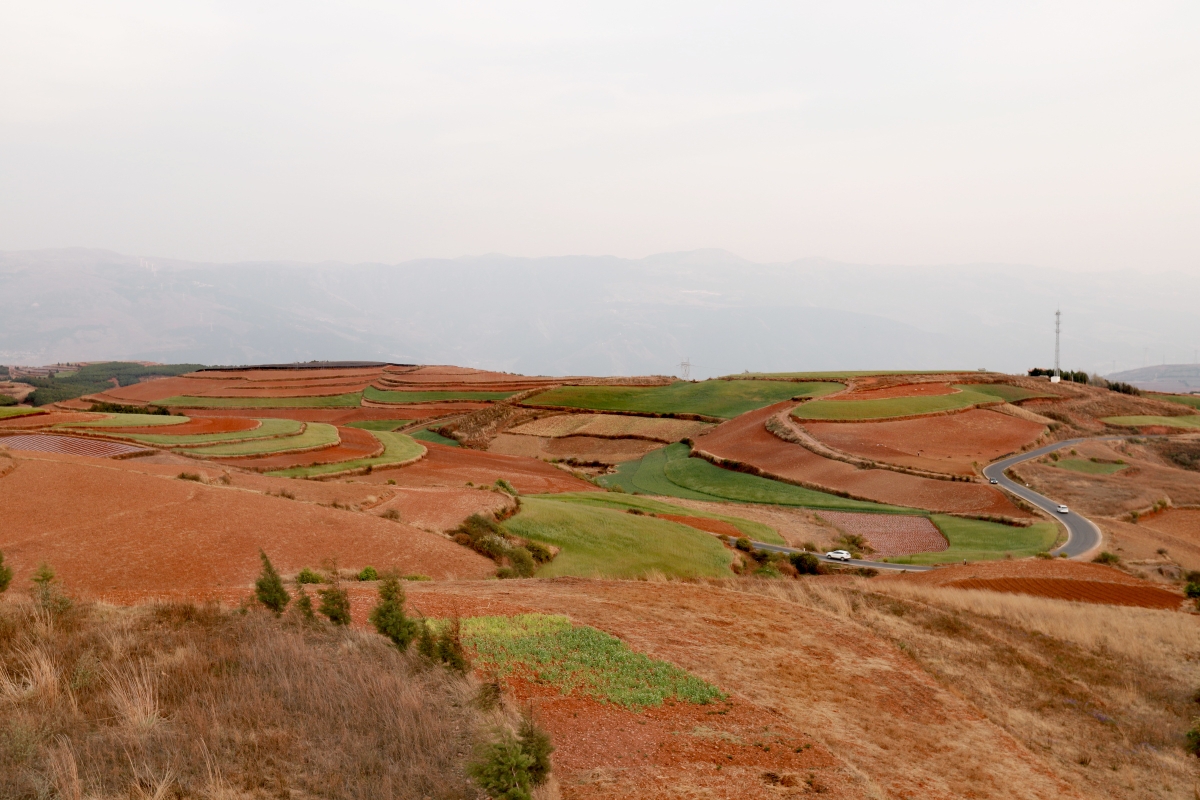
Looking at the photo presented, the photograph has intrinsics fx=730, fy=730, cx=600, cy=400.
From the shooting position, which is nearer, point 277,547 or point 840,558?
point 277,547

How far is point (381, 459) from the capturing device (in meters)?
48.2

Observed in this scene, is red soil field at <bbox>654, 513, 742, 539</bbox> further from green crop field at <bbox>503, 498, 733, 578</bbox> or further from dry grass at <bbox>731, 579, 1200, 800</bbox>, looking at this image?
dry grass at <bbox>731, 579, 1200, 800</bbox>

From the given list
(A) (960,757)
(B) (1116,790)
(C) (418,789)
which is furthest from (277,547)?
(B) (1116,790)

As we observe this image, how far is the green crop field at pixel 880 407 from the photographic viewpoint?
71.2m

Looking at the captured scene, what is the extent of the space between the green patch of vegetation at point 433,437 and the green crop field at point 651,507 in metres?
33.3

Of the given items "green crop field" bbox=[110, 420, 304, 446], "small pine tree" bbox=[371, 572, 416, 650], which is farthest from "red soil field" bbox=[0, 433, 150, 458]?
"small pine tree" bbox=[371, 572, 416, 650]

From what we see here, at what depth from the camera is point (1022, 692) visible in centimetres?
1453

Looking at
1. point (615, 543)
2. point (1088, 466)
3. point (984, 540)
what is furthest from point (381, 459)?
point (1088, 466)

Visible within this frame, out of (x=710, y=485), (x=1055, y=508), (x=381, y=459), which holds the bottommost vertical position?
(x=710, y=485)

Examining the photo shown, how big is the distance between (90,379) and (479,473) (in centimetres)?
13785

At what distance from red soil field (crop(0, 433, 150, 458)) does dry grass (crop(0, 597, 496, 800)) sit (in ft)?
107

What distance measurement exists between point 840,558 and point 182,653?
32520mm

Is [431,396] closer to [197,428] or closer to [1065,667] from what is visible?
[197,428]

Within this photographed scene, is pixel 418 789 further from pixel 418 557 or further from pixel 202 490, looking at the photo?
pixel 202 490
